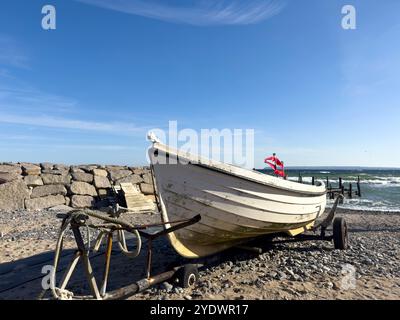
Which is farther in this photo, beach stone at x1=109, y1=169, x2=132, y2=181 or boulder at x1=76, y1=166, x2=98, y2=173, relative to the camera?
beach stone at x1=109, y1=169, x2=132, y2=181

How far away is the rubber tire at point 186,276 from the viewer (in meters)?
4.50

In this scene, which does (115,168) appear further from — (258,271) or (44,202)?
(258,271)

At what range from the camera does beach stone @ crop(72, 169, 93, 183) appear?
15125 mm

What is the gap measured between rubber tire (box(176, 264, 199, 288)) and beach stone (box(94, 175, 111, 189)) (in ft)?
39.1

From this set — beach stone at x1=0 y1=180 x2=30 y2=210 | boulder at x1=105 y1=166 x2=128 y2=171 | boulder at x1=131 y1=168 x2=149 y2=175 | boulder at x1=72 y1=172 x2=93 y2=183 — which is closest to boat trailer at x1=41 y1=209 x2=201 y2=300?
beach stone at x1=0 y1=180 x2=30 y2=210

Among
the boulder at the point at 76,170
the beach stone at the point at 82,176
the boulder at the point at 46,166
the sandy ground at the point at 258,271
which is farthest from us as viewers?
the boulder at the point at 76,170

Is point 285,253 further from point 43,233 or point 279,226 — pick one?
point 43,233

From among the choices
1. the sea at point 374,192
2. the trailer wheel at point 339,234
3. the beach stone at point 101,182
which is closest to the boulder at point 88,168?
the beach stone at point 101,182

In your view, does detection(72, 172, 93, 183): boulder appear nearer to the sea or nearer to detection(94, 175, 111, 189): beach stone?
detection(94, 175, 111, 189): beach stone

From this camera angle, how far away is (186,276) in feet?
14.8

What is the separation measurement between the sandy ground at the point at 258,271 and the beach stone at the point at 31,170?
6.95 metres

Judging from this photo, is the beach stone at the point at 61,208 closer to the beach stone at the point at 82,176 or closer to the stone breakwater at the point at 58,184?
the stone breakwater at the point at 58,184
